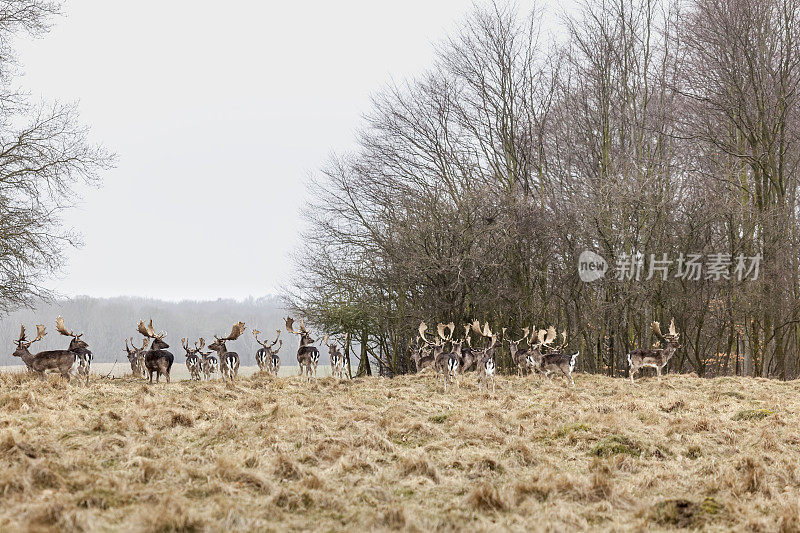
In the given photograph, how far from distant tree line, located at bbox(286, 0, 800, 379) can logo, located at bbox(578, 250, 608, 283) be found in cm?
23

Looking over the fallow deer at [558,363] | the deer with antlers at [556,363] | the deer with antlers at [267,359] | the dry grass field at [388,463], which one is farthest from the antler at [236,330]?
the fallow deer at [558,363]

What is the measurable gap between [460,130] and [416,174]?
2172mm

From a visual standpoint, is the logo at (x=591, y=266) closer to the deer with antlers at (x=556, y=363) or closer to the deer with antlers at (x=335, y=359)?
the deer with antlers at (x=556, y=363)

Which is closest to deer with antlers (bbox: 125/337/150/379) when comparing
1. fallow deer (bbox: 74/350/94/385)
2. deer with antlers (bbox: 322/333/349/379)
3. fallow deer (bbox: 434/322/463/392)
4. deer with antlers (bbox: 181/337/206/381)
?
deer with antlers (bbox: 181/337/206/381)

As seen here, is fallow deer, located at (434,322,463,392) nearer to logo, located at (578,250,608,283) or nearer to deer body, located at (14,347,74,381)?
logo, located at (578,250,608,283)

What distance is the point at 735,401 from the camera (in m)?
12.7

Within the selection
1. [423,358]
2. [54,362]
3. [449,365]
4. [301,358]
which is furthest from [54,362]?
[423,358]

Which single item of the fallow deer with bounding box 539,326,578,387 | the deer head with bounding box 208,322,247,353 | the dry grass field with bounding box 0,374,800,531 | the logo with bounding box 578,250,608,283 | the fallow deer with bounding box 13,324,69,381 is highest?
the logo with bounding box 578,250,608,283

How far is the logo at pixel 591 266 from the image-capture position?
65.1 feet

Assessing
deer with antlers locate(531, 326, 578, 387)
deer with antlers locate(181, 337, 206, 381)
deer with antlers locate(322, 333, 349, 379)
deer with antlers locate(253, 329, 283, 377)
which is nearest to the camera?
deer with antlers locate(531, 326, 578, 387)

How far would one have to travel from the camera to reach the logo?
19.8m

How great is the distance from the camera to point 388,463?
25.0ft

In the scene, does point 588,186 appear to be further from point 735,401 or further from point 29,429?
point 29,429

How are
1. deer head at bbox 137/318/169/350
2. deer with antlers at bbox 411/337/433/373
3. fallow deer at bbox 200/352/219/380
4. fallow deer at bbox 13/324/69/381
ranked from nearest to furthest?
fallow deer at bbox 13/324/69/381 < deer head at bbox 137/318/169/350 < fallow deer at bbox 200/352/219/380 < deer with antlers at bbox 411/337/433/373
